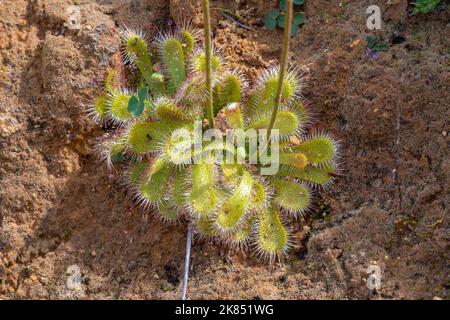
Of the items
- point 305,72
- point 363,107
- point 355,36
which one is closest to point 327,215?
point 363,107

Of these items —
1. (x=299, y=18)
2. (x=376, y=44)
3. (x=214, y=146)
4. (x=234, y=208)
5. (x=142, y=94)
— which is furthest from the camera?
(x=299, y=18)

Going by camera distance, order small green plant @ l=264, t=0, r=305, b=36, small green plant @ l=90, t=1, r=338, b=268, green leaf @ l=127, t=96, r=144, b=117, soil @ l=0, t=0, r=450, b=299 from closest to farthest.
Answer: soil @ l=0, t=0, r=450, b=299
small green plant @ l=90, t=1, r=338, b=268
green leaf @ l=127, t=96, r=144, b=117
small green plant @ l=264, t=0, r=305, b=36

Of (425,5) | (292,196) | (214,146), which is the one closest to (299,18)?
(425,5)

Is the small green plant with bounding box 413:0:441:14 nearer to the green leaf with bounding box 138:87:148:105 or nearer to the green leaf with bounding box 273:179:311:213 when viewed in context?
the green leaf with bounding box 273:179:311:213

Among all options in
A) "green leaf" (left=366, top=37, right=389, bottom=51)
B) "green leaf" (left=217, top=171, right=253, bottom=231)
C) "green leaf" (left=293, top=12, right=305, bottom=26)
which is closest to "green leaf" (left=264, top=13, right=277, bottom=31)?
"green leaf" (left=293, top=12, right=305, bottom=26)

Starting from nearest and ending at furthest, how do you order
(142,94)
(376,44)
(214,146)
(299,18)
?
(214,146) < (142,94) < (376,44) < (299,18)

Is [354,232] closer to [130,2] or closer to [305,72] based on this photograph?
[305,72]

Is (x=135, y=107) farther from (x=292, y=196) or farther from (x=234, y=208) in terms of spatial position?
(x=292, y=196)
